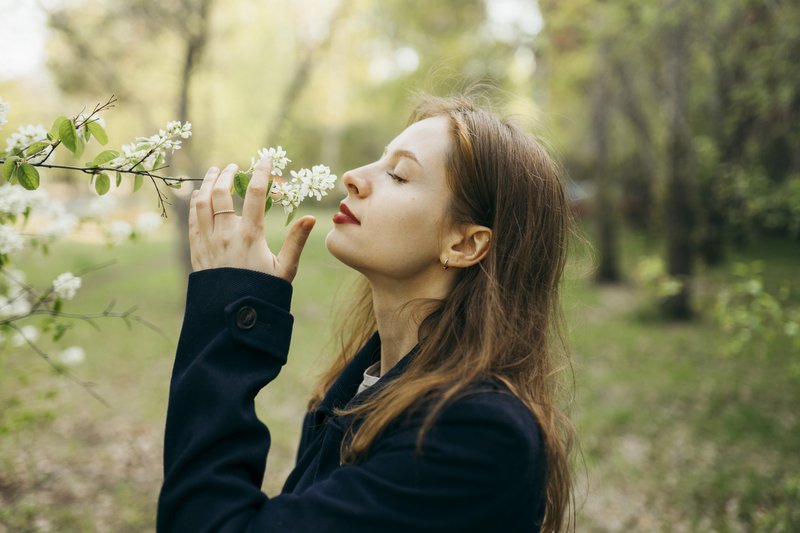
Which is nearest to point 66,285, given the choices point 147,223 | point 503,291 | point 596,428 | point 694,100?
point 503,291

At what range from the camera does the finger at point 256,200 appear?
1434 mm

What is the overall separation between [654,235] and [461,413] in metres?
16.8

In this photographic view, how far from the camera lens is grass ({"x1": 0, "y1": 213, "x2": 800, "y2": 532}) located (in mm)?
4453

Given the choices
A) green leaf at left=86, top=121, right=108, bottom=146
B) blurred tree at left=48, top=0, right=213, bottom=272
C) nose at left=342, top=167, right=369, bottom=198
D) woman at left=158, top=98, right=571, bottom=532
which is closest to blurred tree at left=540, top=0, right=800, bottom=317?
woman at left=158, top=98, right=571, bottom=532

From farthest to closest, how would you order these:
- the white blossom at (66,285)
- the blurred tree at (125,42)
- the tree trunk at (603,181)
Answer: the tree trunk at (603,181) → the blurred tree at (125,42) → the white blossom at (66,285)

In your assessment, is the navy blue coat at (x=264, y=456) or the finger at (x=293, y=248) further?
the finger at (x=293, y=248)

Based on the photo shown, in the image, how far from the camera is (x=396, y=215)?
1.61 meters

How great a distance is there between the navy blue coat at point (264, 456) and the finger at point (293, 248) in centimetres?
9

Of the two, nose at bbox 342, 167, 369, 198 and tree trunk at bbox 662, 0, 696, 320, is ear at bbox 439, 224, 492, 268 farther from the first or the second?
tree trunk at bbox 662, 0, 696, 320

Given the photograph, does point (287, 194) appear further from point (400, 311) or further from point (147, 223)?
point (147, 223)

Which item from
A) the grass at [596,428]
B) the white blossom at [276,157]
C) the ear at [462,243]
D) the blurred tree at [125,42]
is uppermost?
the blurred tree at [125,42]

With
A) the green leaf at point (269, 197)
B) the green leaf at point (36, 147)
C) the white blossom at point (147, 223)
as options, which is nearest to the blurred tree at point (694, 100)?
the green leaf at point (269, 197)

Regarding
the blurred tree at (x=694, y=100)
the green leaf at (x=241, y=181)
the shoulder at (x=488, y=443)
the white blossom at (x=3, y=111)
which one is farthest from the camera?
the blurred tree at (x=694, y=100)

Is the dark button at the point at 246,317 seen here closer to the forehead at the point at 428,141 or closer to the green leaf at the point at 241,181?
the green leaf at the point at 241,181
